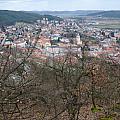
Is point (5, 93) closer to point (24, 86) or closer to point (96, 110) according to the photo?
point (24, 86)

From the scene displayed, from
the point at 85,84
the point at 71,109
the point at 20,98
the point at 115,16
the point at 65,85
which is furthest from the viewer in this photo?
the point at 115,16

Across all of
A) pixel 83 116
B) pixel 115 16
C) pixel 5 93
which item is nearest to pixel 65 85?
pixel 83 116

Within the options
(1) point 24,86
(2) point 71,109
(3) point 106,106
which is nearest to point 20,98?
(1) point 24,86

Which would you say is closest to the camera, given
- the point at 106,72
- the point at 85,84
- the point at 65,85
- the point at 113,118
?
the point at 65,85

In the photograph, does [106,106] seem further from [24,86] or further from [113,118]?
[24,86]

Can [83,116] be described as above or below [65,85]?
below

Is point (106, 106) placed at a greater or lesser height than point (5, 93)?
lesser

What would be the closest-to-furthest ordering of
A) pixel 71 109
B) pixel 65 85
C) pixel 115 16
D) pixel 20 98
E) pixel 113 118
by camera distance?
pixel 20 98, pixel 71 109, pixel 65 85, pixel 113 118, pixel 115 16

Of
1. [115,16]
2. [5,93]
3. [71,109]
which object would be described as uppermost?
[5,93]

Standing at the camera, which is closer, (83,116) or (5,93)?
(5,93)
